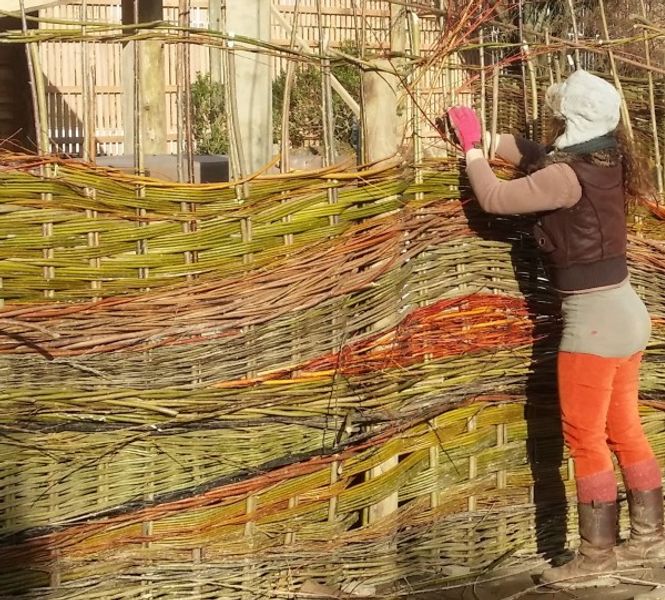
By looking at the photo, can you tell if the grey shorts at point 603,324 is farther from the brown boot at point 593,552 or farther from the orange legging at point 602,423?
the brown boot at point 593,552

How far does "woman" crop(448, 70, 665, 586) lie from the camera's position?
160 inches

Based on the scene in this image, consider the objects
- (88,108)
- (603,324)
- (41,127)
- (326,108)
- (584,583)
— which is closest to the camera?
(41,127)

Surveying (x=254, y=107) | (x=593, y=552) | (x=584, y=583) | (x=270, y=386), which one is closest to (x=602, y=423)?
(x=593, y=552)

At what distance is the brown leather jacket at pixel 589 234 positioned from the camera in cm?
405

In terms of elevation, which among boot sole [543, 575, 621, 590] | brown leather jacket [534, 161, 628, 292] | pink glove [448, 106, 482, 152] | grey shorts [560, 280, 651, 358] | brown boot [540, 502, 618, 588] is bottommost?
boot sole [543, 575, 621, 590]

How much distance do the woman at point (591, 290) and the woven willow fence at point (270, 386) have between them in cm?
32

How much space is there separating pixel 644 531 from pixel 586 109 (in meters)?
1.73

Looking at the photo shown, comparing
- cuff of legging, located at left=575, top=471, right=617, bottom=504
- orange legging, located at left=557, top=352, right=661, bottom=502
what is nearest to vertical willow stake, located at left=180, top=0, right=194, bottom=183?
orange legging, located at left=557, top=352, right=661, bottom=502

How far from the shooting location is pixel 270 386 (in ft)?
12.7

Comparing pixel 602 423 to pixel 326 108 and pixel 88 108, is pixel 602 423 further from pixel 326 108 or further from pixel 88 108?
pixel 88 108

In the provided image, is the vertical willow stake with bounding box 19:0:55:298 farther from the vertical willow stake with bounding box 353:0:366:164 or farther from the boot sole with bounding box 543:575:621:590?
the boot sole with bounding box 543:575:621:590

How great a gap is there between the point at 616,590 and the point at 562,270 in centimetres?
138

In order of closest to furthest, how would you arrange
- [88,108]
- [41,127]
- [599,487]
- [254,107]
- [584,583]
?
[41,127], [88,108], [599,487], [584,583], [254,107]

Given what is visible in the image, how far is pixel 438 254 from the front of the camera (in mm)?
4340
